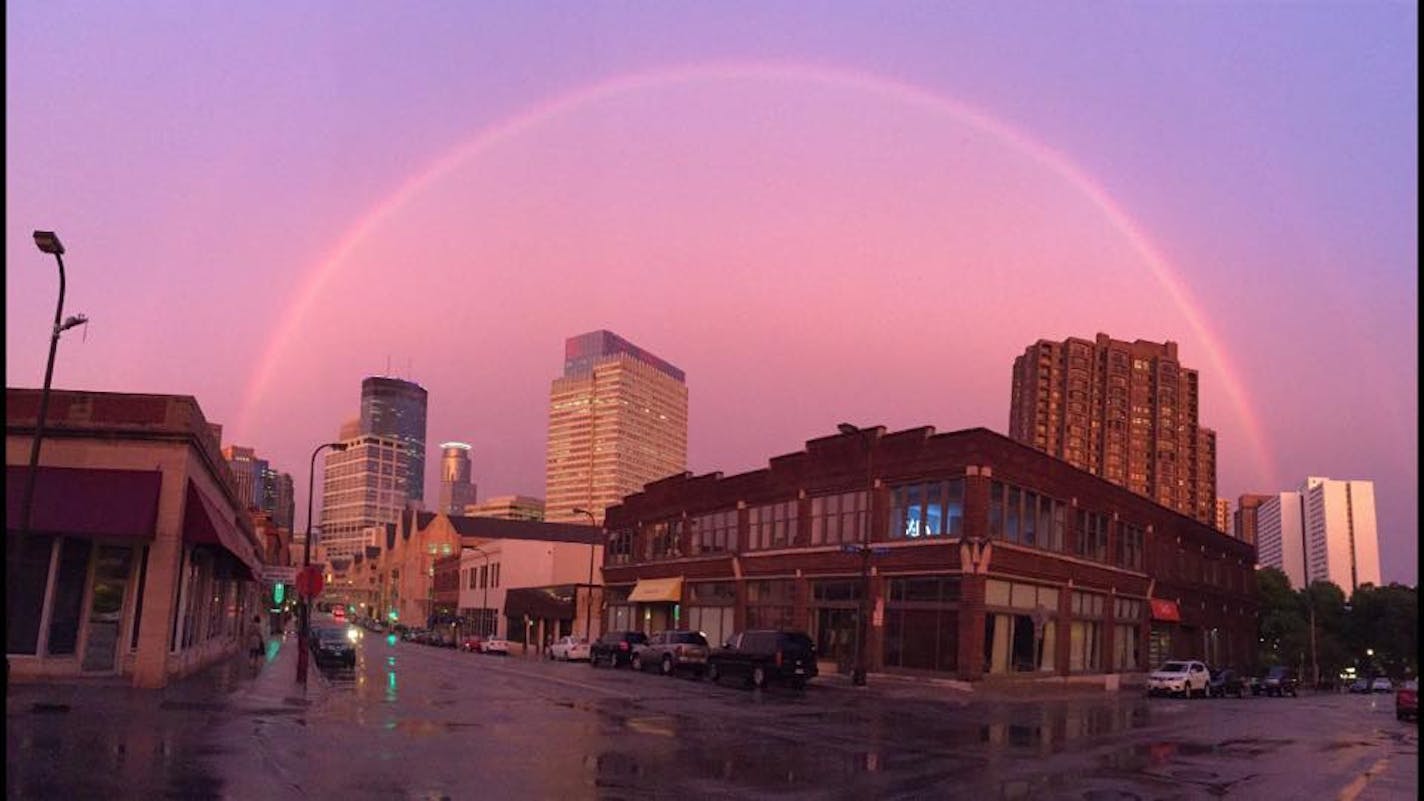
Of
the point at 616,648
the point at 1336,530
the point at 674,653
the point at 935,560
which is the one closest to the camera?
the point at 935,560

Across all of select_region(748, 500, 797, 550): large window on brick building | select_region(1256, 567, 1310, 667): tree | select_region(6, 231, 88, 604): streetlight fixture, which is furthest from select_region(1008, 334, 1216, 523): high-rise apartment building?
select_region(6, 231, 88, 604): streetlight fixture

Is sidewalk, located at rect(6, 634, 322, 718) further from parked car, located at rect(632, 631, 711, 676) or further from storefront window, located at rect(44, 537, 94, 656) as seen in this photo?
parked car, located at rect(632, 631, 711, 676)

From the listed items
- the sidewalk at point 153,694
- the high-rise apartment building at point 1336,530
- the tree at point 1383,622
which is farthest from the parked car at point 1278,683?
the high-rise apartment building at point 1336,530

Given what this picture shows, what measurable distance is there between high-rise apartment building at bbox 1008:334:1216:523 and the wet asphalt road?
147096 millimetres

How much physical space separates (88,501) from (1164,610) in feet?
176

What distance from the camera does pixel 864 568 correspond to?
4419cm

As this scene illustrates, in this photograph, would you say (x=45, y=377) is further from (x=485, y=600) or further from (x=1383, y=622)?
(x=1383, y=622)

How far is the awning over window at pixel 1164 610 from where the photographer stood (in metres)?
60.6

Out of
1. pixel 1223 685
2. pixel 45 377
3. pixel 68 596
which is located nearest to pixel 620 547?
pixel 1223 685

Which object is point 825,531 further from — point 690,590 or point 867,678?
point 690,590

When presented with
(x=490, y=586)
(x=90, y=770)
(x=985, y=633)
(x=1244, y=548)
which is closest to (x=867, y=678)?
(x=985, y=633)

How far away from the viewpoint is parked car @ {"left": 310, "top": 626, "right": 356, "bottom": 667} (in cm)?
4359

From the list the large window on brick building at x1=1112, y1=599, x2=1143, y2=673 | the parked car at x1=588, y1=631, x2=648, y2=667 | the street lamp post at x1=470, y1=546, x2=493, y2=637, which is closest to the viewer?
the large window on brick building at x1=1112, y1=599, x2=1143, y2=673

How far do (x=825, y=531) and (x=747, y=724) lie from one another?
87.9 feet
